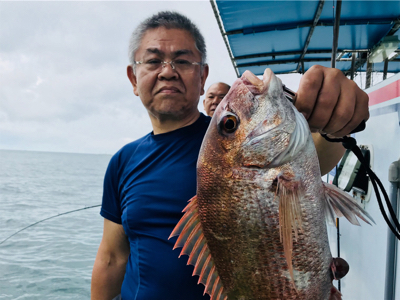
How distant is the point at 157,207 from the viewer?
4.75 feet

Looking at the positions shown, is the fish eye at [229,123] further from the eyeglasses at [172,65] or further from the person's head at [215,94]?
the person's head at [215,94]

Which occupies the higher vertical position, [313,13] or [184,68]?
[313,13]

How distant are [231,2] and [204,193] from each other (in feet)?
9.49

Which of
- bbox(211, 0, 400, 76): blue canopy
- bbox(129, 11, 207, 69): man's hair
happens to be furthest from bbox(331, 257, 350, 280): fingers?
bbox(211, 0, 400, 76): blue canopy

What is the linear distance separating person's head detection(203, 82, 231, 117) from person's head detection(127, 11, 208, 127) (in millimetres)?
2183

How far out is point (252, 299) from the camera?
906 millimetres

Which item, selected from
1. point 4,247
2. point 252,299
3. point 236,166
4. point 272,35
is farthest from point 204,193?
point 4,247

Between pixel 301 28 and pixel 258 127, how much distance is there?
3526 millimetres

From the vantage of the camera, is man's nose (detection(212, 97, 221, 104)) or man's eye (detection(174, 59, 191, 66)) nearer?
man's eye (detection(174, 59, 191, 66))

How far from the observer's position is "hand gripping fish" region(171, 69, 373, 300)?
0.88 metres

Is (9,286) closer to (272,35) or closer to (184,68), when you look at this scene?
(184,68)

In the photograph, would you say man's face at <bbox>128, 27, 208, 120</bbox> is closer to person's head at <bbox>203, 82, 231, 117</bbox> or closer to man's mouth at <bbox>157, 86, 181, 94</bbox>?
man's mouth at <bbox>157, 86, 181, 94</bbox>

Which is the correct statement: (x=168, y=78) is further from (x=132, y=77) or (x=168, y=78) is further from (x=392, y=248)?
(x=392, y=248)

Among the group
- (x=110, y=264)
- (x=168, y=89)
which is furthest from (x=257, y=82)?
(x=110, y=264)
